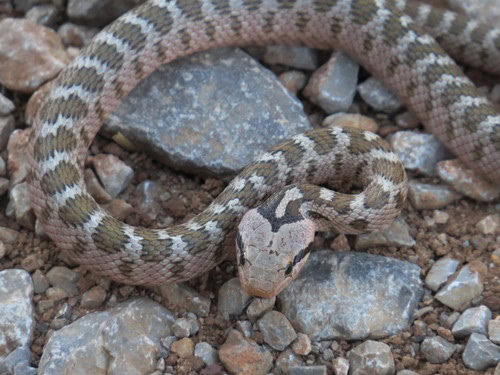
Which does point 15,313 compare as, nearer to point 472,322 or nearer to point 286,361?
point 286,361

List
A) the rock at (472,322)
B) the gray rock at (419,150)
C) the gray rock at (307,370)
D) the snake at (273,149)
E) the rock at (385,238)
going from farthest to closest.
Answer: the gray rock at (419,150)
the rock at (385,238)
the snake at (273,149)
the rock at (472,322)
the gray rock at (307,370)

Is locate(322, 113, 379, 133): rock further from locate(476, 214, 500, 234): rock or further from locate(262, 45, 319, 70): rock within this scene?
locate(476, 214, 500, 234): rock

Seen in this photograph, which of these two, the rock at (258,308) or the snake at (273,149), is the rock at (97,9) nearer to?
the snake at (273,149)

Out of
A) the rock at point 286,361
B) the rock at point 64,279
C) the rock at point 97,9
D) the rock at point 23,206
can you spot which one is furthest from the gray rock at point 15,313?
the rock at point 97,9

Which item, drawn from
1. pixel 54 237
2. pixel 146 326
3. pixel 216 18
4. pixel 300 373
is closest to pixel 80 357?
pixel 146 326

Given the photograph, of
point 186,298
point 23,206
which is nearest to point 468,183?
point 186,298

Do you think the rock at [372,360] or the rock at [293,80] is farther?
the rock at [293,80]
